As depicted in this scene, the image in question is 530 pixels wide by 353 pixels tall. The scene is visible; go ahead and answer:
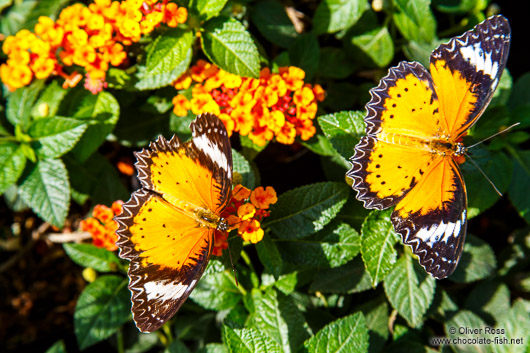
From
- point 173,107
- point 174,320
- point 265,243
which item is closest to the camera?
point 265,243

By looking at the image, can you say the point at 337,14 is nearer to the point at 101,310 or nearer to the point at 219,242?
the point at 219,242

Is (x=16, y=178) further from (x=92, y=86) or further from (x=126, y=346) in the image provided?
(x=126, y=346)

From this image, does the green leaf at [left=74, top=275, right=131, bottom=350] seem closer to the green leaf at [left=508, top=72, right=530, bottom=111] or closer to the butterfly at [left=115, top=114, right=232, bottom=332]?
the butterfly at [left=115, top=114, right=232, bottom=332]

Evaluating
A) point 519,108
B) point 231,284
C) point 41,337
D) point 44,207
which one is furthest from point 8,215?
point 519,108

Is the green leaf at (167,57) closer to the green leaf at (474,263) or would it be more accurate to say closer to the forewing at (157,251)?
the forewing at (157,251)

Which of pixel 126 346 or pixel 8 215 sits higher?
pixel 8 215

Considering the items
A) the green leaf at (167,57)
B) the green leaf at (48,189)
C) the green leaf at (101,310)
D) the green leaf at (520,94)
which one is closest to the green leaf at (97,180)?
the green leaf at (48,189)
